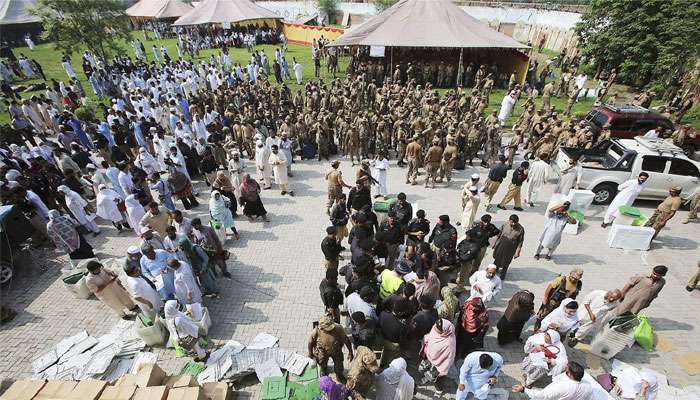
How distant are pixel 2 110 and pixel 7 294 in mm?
16069

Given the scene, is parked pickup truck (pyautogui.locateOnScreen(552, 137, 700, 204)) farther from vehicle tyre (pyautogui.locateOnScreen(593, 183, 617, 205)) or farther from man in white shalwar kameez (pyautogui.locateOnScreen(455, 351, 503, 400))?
man in white shalwar kameez (pyautogui.locateOnScreen(455, 351, 503, 400))

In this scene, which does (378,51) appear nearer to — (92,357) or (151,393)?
(92,357)

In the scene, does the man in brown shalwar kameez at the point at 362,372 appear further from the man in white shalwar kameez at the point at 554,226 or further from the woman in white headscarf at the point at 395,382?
the man in white shalwar kameez at the point at 554,226

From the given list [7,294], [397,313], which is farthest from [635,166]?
[7,294]

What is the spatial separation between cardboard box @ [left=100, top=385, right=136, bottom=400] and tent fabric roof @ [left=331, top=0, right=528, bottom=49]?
1970 cm

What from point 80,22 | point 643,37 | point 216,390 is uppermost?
point 80,22

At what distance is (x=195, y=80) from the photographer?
66.6 ft

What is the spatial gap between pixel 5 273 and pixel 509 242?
35.0 ft

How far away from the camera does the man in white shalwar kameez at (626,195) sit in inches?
340

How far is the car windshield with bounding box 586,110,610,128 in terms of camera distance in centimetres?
1229

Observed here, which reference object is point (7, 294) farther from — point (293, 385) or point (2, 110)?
point (2, 110)

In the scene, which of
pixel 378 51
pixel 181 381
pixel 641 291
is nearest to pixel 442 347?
A: pixel 181 381

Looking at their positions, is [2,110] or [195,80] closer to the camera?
[2,110]

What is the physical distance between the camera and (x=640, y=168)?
965 centimetres
